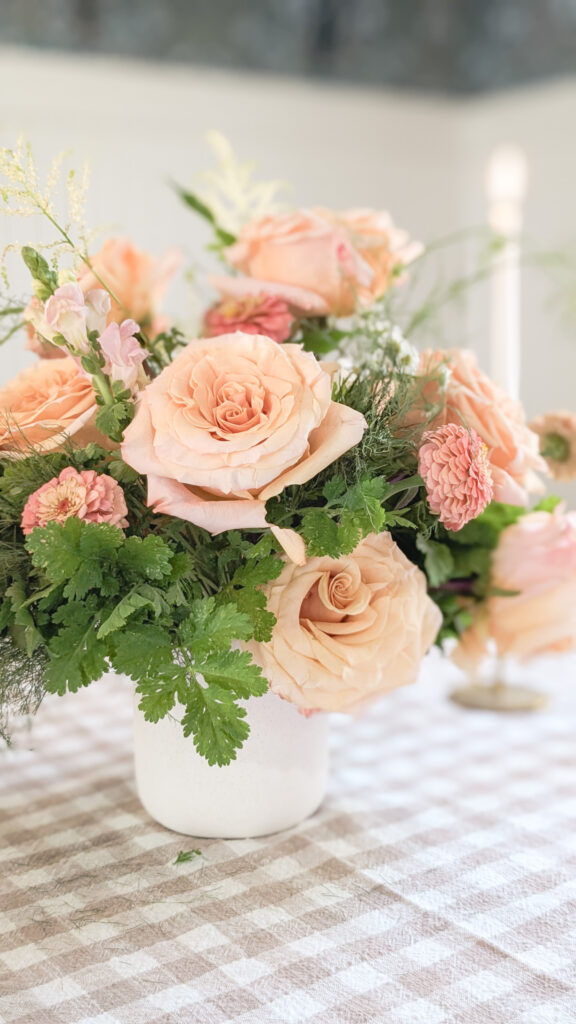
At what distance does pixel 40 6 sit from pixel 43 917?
5.35 ft

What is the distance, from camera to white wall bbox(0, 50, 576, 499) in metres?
1.82

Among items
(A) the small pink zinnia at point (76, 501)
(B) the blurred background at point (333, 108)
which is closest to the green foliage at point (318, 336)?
(A) the small pink zinnia at point (76, 501)

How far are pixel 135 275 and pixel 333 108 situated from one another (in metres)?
1.59

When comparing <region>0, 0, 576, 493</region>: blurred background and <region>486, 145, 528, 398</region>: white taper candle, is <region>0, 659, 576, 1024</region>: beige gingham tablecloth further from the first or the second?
<region>0, 0, 576, 493</region>: blurred background

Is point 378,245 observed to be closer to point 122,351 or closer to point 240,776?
point 122,351

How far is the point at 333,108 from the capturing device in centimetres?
215

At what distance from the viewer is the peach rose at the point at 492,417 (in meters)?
0.59

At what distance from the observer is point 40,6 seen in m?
1.70

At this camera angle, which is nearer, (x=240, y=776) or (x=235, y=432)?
(x=235, y=432)

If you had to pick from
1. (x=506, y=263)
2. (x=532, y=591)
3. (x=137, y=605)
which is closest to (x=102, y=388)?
(x=137, y=605)

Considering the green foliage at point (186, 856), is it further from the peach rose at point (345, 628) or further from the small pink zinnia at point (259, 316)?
the small pink zinnia at point (259, 316)

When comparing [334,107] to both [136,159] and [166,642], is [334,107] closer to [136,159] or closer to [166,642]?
[136,159]

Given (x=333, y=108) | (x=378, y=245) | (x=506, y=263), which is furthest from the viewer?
(x=333, y=108)

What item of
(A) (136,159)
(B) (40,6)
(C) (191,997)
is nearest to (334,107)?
(A) (136,159)
